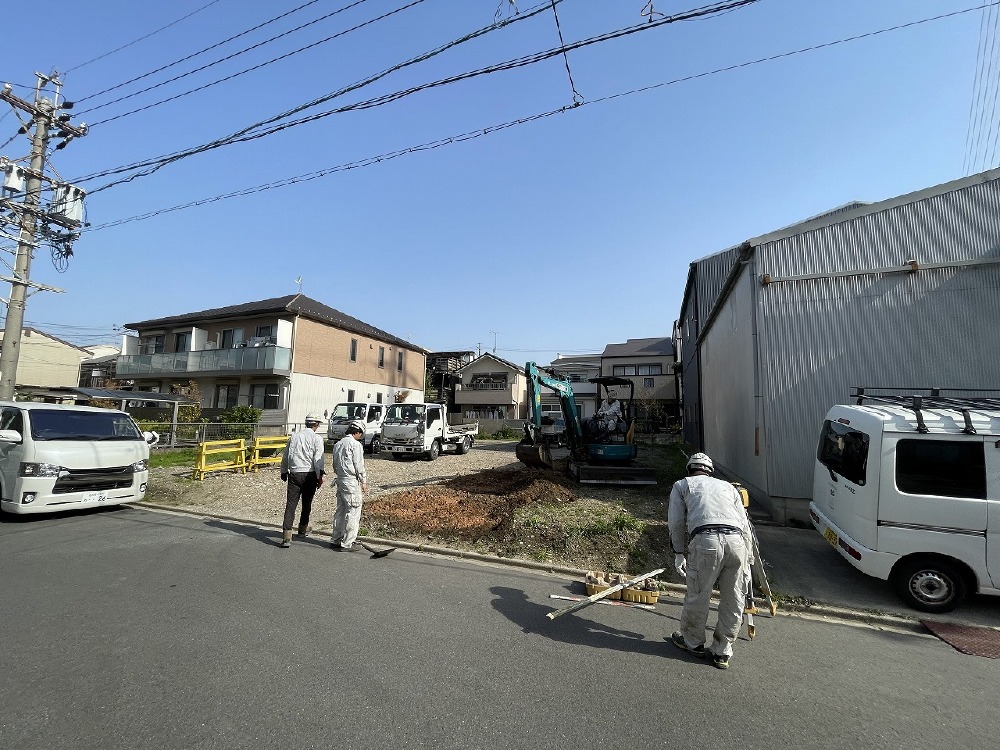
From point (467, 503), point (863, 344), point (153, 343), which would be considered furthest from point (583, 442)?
point (153, 343)

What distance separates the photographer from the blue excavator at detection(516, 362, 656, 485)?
1072 cm

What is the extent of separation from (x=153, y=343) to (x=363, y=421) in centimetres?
1826

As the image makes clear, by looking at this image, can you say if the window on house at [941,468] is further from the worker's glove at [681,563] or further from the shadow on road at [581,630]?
the shadow on road at [581,630]

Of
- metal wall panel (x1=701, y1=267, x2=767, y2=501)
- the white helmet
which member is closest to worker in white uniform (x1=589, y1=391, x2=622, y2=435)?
metal wall panel (x1=701, y1=267, x2=767, y2=501)

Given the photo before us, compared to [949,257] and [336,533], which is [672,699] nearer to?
[336,533]

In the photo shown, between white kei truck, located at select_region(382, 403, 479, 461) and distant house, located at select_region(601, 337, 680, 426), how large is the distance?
19.6m

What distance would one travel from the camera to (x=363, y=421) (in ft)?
66.0

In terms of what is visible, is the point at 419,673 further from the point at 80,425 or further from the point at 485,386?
the point at 485,386

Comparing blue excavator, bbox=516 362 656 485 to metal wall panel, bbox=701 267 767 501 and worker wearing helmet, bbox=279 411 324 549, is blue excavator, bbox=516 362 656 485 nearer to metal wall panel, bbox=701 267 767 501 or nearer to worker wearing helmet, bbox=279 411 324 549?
metal wall panel, bbox=701 267 767 501

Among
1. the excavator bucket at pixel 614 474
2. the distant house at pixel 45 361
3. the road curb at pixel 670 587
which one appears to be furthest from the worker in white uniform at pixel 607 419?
the distant house at pixel 45 361

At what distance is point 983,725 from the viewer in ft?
9.42

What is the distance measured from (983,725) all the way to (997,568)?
2.32m

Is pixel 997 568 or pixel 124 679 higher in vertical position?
pixel 997 568

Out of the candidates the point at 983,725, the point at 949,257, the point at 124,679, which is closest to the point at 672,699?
the point at 983,725
